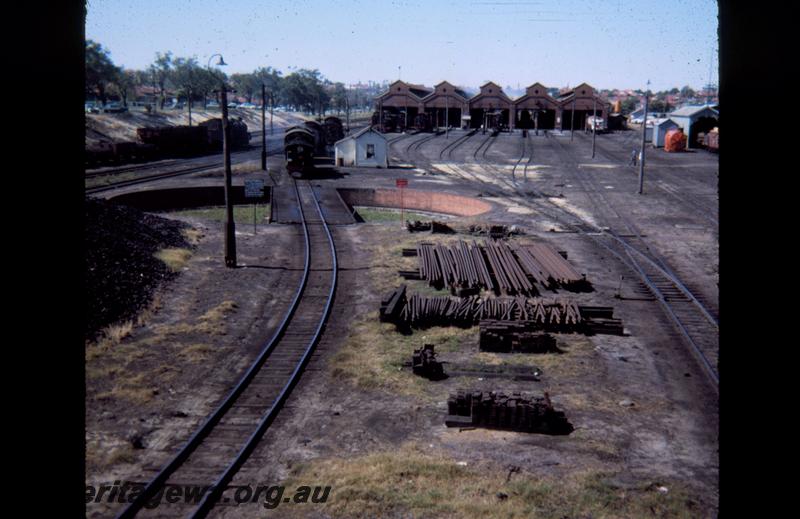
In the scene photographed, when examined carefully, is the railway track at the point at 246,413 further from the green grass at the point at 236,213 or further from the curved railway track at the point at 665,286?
the green grass at the point at 236,213

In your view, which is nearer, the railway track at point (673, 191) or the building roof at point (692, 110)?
the railway track at point (673, 191)

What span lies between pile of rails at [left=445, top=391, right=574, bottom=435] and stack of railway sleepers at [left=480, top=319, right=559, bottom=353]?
3.58 metres

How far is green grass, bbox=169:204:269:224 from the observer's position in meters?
35.2

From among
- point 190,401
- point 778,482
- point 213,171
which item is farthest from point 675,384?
point 213,171

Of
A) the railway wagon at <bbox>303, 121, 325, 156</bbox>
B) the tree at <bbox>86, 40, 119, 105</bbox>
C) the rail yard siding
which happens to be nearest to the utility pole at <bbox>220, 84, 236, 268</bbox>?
the rail yard siding

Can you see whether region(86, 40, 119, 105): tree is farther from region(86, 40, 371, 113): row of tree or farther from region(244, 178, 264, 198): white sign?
region(244, 178, 264, 198): white sign

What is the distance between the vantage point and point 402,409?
42.4 feet

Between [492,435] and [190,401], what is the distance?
585 centimetres

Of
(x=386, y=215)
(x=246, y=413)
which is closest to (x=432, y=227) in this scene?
(x=386, y=215)

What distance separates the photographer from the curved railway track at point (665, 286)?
632 inches

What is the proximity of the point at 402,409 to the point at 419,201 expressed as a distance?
28713 millimetres

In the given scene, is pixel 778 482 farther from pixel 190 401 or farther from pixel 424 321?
pixel 424 321

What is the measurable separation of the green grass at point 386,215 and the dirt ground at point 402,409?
1384 centimetres

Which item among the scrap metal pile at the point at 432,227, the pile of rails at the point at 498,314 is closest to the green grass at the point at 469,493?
the pile of rails at the point at 498,314
